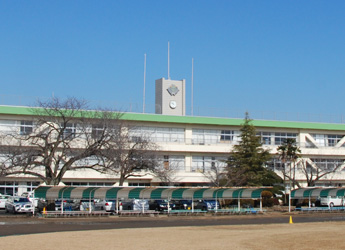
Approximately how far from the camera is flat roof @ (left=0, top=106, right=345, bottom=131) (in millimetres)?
61531

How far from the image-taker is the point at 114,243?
20.6 meters

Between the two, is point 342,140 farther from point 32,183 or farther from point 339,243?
point 339,243

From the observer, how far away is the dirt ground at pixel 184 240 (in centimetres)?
1953

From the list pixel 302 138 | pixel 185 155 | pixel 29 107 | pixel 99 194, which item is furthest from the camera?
pixel 302 138

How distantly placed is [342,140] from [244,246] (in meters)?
62.9

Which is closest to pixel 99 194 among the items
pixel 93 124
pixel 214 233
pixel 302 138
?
pixel 93 124

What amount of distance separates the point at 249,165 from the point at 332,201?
1147cm

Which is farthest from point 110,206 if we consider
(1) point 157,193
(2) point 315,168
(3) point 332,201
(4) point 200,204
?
(2) point 315,168

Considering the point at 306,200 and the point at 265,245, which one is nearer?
the point at 265,245

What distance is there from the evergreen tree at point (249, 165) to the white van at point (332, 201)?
847 cm

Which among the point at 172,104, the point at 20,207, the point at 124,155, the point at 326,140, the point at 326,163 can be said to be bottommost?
the point at 20,207

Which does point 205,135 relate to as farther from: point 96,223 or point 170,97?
point 96,223

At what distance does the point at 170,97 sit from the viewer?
7331 cm

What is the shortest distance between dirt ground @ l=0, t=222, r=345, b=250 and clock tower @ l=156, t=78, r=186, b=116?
154ft
